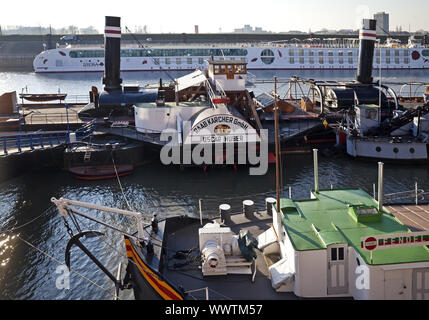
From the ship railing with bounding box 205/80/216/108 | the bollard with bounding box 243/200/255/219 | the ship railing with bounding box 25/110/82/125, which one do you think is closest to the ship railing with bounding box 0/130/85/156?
the ship railing with bounding box 25/110/82/125

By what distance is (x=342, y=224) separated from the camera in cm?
1424

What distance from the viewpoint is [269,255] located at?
15.8 m

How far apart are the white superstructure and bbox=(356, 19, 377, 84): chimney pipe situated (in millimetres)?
54689

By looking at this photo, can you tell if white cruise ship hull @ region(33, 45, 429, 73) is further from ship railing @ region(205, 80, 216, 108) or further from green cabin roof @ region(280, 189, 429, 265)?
green cabin roof @ region(280, 189, 429, 265)

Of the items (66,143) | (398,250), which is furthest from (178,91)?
(398,250)

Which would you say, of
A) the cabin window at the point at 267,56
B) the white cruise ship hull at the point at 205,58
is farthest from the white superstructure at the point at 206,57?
the cabin window at the point at 267,56

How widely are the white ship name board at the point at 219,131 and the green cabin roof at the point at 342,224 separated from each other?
54.8ft

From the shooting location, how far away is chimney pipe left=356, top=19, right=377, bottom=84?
48.2 m

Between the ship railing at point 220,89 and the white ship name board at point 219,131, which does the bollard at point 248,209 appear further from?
the ship railing at point 220,89

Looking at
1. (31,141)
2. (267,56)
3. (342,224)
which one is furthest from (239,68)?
(267,56)

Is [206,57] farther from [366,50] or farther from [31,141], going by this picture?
[31,141]

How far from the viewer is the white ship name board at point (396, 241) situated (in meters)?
12.0
